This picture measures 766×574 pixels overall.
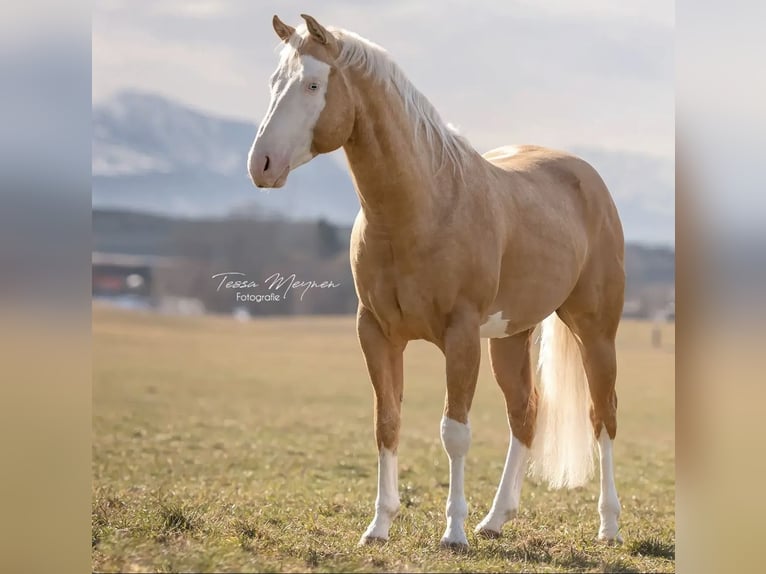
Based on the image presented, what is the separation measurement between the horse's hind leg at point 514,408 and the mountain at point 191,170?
939 cm

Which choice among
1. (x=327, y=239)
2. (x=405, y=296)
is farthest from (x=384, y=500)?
(x=327, y=239)

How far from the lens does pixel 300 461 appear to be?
720cm

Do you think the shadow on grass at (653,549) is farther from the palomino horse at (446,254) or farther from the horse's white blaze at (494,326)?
the horse's white blaze at (494,326)

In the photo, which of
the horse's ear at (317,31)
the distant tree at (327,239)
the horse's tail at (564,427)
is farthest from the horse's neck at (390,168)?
the distant tree at (327,239)

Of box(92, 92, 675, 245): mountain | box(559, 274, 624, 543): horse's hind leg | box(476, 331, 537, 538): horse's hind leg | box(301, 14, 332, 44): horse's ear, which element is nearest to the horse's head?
box(301, 14, 332, 44): horse's ear

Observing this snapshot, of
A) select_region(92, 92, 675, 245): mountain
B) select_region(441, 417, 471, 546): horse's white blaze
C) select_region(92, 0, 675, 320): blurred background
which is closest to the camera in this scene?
select_region(441, 417, 471, 546): horse's white blaze

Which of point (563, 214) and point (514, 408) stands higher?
point (563, 214)

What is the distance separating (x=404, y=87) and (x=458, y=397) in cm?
135

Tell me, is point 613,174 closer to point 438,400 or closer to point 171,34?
point 438,400

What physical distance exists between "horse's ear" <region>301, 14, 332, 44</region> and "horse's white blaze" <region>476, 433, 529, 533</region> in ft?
7.53

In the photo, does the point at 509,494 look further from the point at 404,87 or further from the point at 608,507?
the point at 404,87

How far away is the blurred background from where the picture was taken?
7.96m

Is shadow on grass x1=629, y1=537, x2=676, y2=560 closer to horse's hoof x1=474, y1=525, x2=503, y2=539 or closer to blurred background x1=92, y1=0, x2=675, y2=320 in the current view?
horse's hoof x1=474, y1=525, x2=503, y2=539

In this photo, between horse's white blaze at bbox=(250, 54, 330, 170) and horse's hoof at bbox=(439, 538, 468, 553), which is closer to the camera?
horse's white blaze at bbox=(250, 54, 330, 170)
